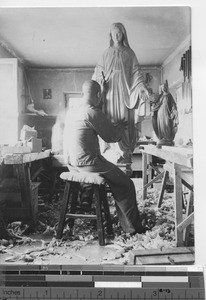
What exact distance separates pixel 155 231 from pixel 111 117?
72cm

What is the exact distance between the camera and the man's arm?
2.03 meters

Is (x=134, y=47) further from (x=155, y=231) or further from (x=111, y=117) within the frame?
(x=155, y=231)

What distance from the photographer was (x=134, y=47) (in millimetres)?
2002

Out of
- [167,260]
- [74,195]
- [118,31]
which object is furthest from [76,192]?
[118,31]

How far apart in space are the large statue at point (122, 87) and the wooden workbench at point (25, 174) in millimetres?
452

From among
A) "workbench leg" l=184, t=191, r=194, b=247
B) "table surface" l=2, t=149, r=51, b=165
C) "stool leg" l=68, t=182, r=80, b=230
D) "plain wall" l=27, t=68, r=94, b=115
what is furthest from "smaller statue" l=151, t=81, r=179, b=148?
"table surface" l=2, t=149, r=51, b=165

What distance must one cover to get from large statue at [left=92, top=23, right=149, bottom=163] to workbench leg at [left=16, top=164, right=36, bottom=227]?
0.51 m

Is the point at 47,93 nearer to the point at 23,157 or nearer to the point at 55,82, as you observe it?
the point at 55,82

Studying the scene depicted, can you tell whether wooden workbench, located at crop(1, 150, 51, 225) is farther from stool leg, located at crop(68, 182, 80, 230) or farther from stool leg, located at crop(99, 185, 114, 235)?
stool leg, located at crop(99, 185, 114, 235)

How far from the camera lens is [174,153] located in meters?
1.96

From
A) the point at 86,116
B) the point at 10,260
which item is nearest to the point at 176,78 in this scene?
the point at 86,116

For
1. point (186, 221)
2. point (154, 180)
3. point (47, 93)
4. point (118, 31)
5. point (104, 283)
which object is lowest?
point (104, 283)

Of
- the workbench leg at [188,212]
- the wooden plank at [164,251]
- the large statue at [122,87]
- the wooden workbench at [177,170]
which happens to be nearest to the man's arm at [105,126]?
the large statue at [122,87]

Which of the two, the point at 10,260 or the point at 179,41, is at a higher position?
the point at 179,41
